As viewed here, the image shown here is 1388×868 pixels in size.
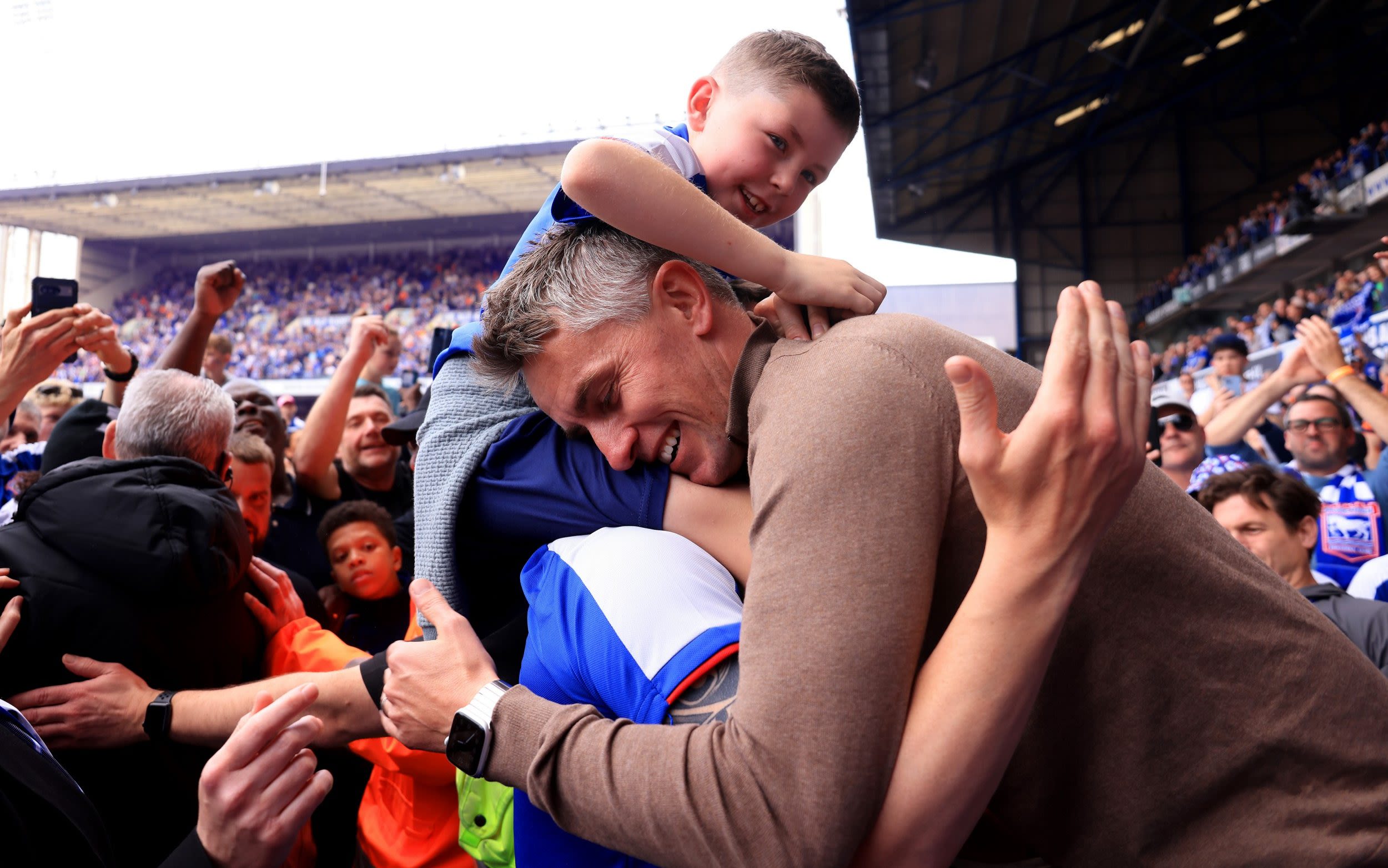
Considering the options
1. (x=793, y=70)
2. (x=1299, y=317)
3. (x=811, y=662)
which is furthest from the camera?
(x=1299, y=317)

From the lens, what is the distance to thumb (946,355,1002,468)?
35.4 inches

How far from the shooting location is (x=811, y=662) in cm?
90

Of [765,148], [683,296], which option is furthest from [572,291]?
[765,148]

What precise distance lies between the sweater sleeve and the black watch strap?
1180 mm

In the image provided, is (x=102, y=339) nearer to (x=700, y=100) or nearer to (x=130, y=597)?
(x=130, y=597)

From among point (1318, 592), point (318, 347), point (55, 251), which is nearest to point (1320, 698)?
point (1318, 592)

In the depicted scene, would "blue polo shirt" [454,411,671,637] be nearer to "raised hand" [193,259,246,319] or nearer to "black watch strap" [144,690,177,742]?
"black watch strap" [144,690,177,742]

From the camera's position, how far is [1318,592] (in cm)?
324

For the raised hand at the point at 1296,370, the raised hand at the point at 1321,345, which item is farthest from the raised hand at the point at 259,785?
the raised hand at the point at 1296,370

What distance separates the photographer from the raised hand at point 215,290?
368 centimetres

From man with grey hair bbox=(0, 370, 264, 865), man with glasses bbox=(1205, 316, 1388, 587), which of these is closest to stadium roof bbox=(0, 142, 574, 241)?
man with glasses bbox=(1205, 316, 1388, 587)

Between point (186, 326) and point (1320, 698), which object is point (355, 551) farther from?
point (1320, 698)

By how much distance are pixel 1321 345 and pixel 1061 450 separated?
4.26m

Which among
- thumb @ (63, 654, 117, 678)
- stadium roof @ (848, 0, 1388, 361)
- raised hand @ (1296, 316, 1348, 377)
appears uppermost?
stadium roof @ (848, 0, 1388, 361)
